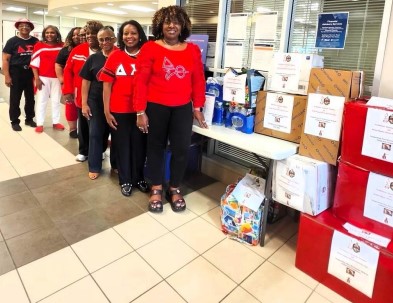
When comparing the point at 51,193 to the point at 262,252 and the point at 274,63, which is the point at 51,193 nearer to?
the point at 262,252

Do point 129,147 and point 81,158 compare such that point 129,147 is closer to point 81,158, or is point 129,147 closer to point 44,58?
point 81,158

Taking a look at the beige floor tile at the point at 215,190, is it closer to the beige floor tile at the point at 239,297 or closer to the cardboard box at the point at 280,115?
the cardboard box at the point at 280,115

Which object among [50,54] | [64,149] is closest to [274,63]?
[64,149]

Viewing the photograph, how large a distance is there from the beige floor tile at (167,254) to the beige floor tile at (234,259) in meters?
0.13

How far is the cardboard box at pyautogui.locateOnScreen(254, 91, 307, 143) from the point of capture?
1.81 m

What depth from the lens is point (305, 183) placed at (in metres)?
1.64

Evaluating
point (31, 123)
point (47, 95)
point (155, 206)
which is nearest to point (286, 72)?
point (155, 206)

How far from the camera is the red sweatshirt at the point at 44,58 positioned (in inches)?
151

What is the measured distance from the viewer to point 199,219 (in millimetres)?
2236

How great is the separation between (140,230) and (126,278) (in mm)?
453

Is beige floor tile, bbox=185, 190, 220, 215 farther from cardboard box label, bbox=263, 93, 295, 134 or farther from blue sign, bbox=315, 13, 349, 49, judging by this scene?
blue sign, bbox=315, 13, 349, 49

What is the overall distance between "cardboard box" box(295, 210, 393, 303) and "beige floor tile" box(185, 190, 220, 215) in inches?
32.6

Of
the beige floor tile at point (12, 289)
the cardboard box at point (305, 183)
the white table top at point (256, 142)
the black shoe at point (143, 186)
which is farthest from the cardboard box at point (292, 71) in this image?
the beige floor tile at point (12, 289)

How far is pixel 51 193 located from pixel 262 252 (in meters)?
1.75
